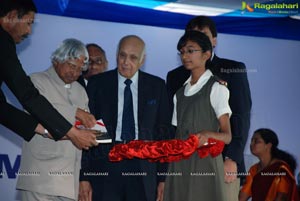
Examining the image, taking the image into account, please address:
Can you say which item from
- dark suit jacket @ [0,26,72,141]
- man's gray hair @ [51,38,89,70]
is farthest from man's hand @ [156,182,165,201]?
man's gray hair @ [51,38,89,70]

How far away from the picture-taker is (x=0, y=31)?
3.02 meters

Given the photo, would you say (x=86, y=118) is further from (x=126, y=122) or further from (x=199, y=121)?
(x=199, y=121)

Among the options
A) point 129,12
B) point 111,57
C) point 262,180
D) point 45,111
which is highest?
point 129,12

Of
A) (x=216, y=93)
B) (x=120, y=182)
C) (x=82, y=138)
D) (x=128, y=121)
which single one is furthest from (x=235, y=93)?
(x=82, y=138)

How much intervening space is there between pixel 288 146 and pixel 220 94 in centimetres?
310

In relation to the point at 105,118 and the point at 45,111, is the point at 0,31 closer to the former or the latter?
the point at 45,111

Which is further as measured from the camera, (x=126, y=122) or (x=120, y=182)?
(x=126, y=122)

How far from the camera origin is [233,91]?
350cm

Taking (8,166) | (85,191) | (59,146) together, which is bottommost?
(85,191)

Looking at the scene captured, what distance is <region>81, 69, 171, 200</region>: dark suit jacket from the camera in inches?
136

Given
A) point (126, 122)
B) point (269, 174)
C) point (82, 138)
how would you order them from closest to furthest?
point (82, 138)
point (126, 122)
point (269, 174)

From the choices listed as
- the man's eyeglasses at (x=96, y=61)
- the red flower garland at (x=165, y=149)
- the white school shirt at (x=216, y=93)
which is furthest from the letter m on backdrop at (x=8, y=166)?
the white school shirt at (x=216, y=93)

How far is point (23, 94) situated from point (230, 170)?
1.21 metres

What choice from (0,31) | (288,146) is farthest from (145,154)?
(288,146)
